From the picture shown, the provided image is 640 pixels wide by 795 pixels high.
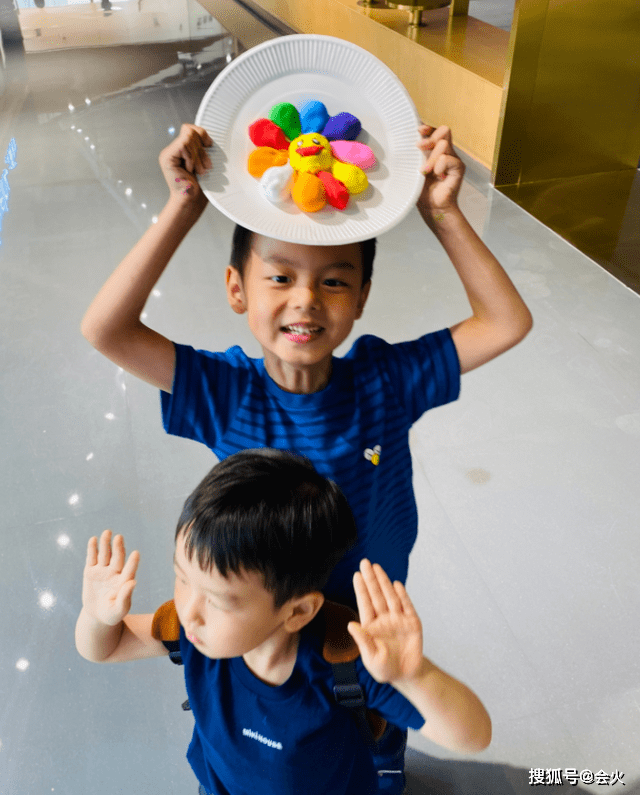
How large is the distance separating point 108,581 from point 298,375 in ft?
1.12

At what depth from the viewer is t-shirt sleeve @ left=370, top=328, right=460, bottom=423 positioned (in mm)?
980

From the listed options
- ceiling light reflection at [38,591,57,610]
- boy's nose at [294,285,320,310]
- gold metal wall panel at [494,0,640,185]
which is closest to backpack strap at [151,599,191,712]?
boy's nose at [294,285,320,310]

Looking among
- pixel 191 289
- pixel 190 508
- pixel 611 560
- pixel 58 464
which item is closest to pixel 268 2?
pixel 191 289

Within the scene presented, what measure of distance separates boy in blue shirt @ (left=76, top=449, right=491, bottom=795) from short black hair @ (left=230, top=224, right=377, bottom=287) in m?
0.26

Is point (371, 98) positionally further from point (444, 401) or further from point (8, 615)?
point (8, 615)

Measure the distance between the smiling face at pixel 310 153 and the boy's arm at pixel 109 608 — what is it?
0.47 m

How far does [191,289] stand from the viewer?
2967mm

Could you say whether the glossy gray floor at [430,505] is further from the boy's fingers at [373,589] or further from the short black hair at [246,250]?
the short black hair at [246,250]

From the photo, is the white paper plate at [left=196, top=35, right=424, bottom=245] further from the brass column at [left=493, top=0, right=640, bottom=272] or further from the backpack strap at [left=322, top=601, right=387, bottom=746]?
the brass column at [left=493, top=0, right=640, bottom=272]

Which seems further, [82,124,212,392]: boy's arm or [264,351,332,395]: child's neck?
[264,351,332,395]: child's neck

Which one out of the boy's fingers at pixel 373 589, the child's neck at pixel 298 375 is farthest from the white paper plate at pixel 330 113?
the boy's fingers at pixel 373 589

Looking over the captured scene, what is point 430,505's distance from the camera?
1.99m

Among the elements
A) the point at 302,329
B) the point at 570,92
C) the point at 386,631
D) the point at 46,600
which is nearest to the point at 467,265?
the point at 302,329

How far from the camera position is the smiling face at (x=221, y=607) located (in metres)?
0.70
